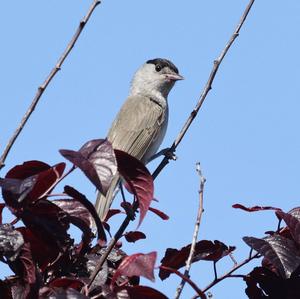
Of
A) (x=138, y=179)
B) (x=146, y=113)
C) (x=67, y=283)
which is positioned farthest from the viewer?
(x=146, y=113)

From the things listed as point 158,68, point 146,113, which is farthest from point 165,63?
point 146,113

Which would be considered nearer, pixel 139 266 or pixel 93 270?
pixel 139 266

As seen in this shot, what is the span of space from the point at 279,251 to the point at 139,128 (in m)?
4.73

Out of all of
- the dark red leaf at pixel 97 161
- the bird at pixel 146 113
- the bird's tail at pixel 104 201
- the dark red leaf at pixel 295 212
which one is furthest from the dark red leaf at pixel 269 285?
the bird at pixel 146 113

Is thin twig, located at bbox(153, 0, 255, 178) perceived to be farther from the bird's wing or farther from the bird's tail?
the bird's wing

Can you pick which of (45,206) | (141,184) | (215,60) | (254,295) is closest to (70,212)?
(45,206)

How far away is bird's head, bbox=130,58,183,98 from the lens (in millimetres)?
7750

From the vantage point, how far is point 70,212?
215cm

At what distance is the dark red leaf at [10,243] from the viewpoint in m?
1.87

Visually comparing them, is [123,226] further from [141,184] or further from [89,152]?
[89,152]

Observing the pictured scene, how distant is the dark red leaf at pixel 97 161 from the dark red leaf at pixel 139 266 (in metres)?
0.30

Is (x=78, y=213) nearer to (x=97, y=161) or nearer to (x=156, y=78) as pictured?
(x=97, y=161)

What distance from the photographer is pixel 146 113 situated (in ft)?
23.5

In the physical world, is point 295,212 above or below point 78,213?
above
